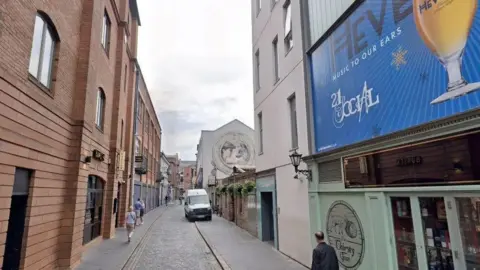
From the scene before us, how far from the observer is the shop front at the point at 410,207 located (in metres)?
4.47

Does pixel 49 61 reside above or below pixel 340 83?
above

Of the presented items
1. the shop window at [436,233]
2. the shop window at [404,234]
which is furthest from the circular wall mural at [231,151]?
the shop window at [436,233]

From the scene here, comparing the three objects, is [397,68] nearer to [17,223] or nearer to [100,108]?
[17,223]

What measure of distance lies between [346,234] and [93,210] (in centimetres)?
1102

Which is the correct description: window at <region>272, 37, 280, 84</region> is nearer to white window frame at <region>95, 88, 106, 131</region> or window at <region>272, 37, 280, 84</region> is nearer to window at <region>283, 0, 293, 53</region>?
window at <region>283, 0, 293, 53</region>

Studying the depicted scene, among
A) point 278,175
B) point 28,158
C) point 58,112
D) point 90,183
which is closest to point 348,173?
point 278,175

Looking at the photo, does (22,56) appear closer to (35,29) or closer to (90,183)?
(35,29)

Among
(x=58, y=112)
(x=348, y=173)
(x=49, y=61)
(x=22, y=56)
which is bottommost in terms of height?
(x=348, y=173)

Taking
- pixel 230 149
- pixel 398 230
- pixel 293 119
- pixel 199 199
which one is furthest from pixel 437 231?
pixel 230 149

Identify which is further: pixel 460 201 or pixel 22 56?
pixel 22 56

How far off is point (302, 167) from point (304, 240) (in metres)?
2.22

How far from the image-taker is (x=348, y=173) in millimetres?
7395

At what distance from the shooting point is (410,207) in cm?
558

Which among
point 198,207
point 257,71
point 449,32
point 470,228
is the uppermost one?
point 257,71
